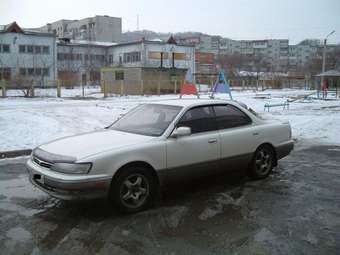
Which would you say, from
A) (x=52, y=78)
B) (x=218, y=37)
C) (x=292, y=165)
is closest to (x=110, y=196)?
(x=292, y=165)

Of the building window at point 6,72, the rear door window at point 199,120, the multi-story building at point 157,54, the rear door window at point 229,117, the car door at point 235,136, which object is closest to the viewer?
the rear door window at point 199,120

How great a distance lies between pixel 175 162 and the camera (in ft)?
19.4

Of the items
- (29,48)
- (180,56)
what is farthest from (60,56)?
(180,56)

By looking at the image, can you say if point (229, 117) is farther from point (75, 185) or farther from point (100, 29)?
point (100, 29)

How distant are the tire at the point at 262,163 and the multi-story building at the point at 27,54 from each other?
46947mm

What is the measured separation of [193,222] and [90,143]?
1.72m

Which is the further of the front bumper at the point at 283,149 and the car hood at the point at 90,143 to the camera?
the front bumper at the point at 283,149

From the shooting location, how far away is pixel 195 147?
6148 millimetres

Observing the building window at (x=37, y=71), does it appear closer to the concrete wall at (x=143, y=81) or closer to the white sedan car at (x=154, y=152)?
the concrete wall at (x=143, y=81)

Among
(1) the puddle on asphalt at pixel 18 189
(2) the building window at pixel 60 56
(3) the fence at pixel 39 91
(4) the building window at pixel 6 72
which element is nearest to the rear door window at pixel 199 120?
(1) the puddle on asphalt at pixel 18 189

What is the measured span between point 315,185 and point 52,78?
53830 millimetres

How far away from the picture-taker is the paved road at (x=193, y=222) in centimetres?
445

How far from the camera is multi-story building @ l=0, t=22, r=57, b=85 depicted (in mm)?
53250

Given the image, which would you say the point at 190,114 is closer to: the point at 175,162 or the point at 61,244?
the point at 175,162
